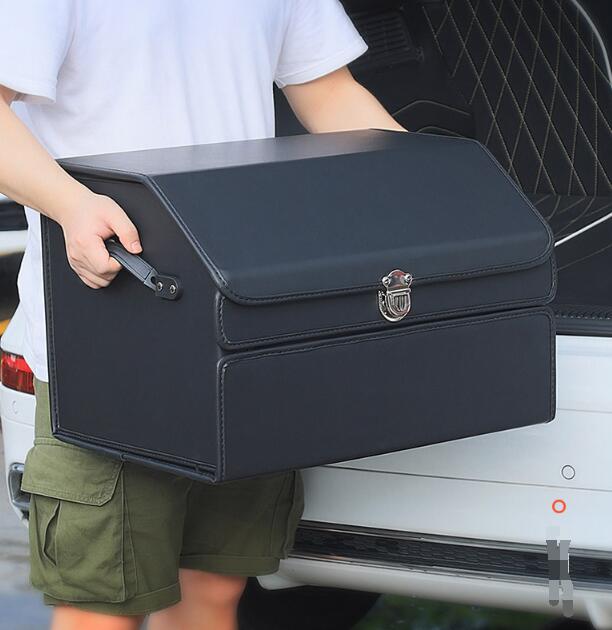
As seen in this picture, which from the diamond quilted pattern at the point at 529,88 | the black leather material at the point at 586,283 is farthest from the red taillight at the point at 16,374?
the diamond quilted pattern at the point at 529,88

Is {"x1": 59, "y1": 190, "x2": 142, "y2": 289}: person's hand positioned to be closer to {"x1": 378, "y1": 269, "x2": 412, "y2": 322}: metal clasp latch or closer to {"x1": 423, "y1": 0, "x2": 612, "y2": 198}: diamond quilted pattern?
{"x1": 378, "y1": 269, "x2": 412, "y2": 322}: metal clasp latch

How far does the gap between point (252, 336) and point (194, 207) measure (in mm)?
163

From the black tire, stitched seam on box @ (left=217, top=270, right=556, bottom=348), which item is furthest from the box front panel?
the black tire

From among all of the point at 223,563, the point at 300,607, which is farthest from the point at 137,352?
the point at 300,607

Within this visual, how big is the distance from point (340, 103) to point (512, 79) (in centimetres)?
117

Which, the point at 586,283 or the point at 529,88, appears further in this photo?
the point at 529,88

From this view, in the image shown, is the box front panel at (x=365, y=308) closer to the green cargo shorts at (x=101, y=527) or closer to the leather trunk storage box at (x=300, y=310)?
the leather trunk storage box at (x=300, y=310)

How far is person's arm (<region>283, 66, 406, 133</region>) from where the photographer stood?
2.03 m

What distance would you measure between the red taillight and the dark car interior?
1.14m

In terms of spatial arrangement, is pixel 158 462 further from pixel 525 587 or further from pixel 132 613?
pixel 525 587

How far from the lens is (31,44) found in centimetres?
159

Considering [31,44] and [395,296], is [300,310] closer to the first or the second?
[395,296]

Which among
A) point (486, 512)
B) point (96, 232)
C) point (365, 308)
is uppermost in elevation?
point (96, 232)

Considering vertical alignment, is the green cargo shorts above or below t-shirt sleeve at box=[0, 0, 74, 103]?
below
